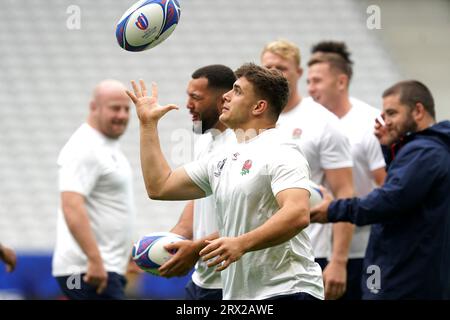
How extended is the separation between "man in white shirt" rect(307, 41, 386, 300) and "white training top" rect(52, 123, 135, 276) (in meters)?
1.88

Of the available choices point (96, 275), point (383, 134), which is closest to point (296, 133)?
point (383, 134)

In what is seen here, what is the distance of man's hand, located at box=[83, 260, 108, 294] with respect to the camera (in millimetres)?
6816

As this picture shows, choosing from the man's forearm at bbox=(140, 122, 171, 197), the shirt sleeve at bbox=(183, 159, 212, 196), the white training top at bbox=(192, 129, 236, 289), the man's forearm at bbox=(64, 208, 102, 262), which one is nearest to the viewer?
the man's forearm at bbox=(140, 122, 171, 197)

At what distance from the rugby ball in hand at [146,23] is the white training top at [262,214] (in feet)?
3.16

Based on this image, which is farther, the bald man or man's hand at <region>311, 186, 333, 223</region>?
the bald man

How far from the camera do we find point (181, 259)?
4.67 meters

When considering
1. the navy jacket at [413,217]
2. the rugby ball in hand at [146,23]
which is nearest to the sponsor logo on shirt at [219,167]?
the rugby ball in hand at [146,23]

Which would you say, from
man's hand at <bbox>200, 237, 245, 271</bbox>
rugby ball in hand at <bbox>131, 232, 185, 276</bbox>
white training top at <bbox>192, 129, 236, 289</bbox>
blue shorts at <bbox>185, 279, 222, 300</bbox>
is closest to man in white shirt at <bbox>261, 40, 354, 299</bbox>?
white training top at <bbox>192, 129, 236, 289</bbox>

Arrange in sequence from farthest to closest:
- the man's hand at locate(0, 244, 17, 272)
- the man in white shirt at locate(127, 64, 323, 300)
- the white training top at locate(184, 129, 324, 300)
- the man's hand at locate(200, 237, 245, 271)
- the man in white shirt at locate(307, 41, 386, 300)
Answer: the man in white shirt at locate(307, 41, 386, 300), the man's hand at locate(0, 244, 17, 272), the white training top at locate(184, 129, 324, 300), the man in white shirt at locate(127, 64, 323, 300), the man's hand at locate(200, 237, 245, 271)

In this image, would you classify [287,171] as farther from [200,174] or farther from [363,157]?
[363,157]

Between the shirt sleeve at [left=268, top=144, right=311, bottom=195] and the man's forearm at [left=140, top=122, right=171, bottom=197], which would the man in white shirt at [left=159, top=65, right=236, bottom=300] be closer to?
the man's forearm at [left=140, top=122, right=171, bottom=197]

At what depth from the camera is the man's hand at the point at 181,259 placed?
15.3ft

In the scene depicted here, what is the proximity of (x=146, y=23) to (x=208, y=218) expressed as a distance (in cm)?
128

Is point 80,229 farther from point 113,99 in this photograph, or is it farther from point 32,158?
point 32,158
